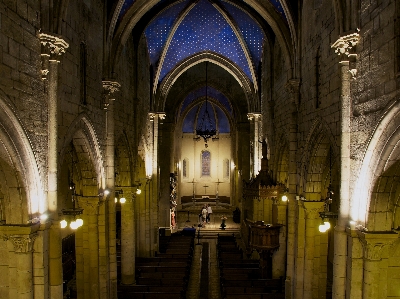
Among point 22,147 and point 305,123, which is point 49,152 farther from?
point 305,123

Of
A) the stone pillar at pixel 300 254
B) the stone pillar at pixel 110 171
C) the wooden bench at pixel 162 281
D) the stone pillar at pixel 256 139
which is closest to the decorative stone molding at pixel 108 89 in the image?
the stone pillar at pixel 110 171

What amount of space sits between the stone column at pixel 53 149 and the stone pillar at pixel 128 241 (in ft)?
27.2

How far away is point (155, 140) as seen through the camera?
71.7 feet

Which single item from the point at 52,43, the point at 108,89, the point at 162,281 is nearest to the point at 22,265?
the point at 52,43

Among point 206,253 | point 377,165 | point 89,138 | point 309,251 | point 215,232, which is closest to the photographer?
point 377,165

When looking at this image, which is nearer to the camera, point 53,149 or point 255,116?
point 53,149

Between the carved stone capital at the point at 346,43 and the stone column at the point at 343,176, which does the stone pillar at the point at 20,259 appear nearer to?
the stone column at the point at 343,176

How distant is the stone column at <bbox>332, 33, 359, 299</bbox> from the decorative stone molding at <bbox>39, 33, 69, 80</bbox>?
6018mm

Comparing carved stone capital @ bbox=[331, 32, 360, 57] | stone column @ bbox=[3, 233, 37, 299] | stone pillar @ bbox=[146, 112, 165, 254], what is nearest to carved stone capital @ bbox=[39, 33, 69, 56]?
stone column @ bbox=[3, 233, 37, 299]

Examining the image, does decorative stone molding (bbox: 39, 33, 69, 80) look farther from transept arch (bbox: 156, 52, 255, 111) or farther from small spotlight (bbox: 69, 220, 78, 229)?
transept arch (bbox: 156, 52, 255, 111)

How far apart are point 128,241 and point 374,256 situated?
462 inches

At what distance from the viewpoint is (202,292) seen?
664 inches

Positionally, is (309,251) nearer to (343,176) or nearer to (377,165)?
(343,176)

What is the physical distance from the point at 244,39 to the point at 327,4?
1013cm
